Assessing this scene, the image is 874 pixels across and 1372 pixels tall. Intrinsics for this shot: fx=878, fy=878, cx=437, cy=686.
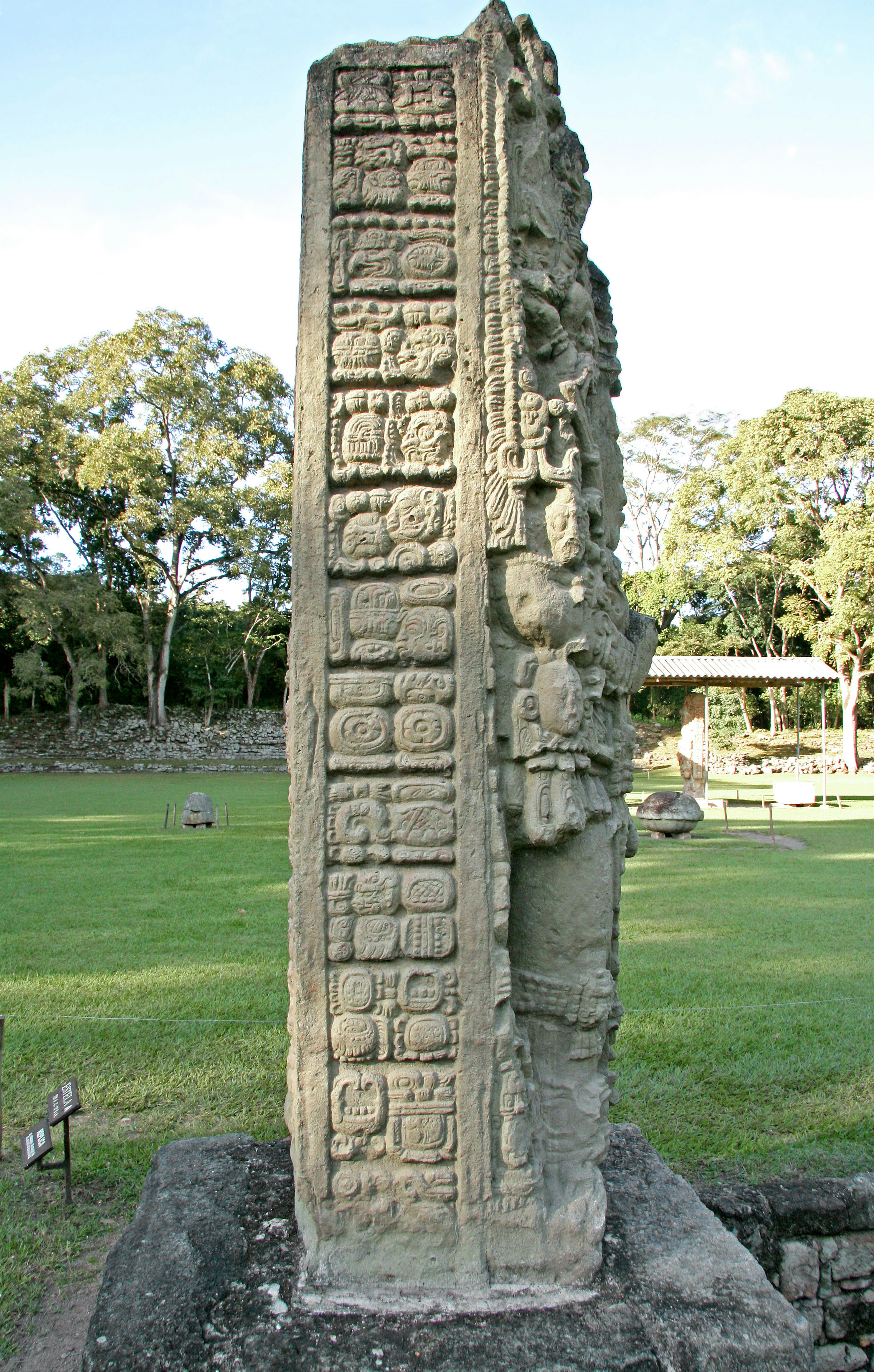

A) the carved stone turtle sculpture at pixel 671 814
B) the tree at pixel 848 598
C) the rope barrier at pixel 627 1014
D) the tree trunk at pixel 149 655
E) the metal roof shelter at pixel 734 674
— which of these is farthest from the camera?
the tree trunk at pixel 149 655

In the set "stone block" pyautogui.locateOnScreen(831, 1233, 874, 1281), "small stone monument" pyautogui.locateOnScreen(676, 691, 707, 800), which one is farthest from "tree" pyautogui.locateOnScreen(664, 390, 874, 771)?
"stone block" pyautogui.locateOnScreen(831, 1233, 874, 1281)

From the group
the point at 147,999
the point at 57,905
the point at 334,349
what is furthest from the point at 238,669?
the point at 334,349

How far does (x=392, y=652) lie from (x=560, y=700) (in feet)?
1.54

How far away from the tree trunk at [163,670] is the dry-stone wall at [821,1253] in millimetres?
26630

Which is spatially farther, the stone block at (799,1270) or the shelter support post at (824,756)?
the shelter support post at (824,756)

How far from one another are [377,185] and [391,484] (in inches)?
34.2

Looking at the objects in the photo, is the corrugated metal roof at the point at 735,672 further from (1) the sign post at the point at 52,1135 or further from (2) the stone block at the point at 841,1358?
(1) the sign post at the point at 52,1135

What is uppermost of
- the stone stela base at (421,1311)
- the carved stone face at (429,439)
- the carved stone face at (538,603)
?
the carved stone face at (429,439)

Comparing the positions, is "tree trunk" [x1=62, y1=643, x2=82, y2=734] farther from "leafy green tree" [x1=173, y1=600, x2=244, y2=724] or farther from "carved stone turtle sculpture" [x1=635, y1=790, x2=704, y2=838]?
"carved stone turtle sculpture" [x1=635, y1=790, x2=704, y2=838]

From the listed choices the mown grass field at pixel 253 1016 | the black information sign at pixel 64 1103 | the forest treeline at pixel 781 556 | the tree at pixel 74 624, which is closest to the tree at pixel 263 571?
the tree at pixel 74 624

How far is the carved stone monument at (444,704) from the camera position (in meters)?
2.27

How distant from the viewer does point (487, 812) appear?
91.6 inches

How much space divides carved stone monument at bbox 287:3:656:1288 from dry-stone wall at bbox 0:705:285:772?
75.2ft

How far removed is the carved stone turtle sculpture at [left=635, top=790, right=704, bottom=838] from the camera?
12.2m
